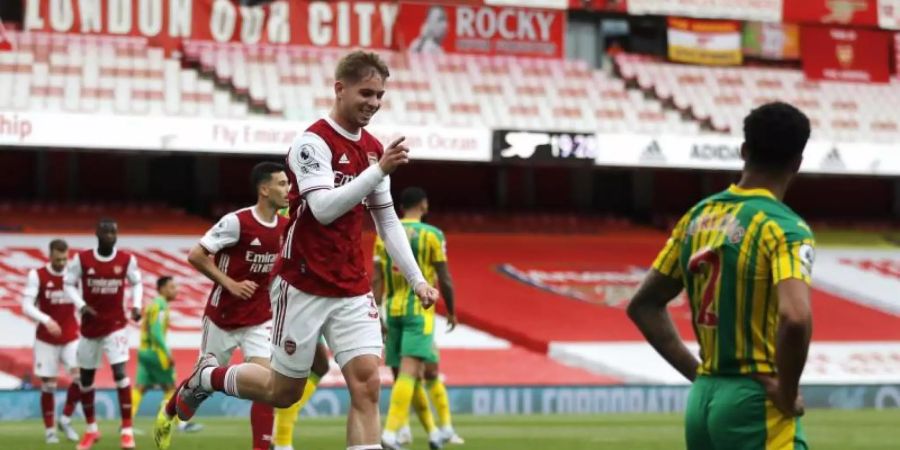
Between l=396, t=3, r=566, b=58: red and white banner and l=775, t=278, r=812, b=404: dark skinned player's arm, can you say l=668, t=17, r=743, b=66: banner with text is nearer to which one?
l=396, t=3, r=566, b=58: red and white banner

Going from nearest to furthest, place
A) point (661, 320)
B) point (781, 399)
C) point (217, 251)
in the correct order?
point (781, 399) → point (661, 320) → point (217, 251)

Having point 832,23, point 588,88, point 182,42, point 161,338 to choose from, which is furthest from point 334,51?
point 161,338

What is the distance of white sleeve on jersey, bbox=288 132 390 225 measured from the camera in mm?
6547

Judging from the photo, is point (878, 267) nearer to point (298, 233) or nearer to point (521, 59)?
point (521, 59)

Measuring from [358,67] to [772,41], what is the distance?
80.2ft

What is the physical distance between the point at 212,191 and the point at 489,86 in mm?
5758

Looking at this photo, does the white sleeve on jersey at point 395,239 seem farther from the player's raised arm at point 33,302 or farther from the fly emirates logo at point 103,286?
the player's raised arm at point 33,302

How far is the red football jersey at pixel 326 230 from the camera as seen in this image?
685 cm

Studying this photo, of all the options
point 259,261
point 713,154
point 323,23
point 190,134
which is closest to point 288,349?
point 259,261

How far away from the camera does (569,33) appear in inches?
1150

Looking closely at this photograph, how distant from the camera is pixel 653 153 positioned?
25734mm

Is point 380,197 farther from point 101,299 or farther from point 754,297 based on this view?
point 101,299

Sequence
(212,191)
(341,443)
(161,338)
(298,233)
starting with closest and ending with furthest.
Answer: (298,233) < (341,443) < (161,338) < (212,191)

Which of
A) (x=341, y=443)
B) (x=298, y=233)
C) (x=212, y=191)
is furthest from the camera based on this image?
(x=212, y=191)
